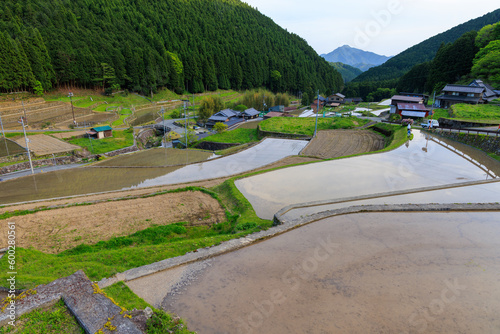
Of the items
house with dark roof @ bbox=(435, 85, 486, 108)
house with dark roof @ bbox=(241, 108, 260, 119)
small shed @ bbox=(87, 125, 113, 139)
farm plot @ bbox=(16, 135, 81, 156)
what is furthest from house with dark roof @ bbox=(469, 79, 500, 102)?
farm plot @ bbox=(16, 135, 81, 156)

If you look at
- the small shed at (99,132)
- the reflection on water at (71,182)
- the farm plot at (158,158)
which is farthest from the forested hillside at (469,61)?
the small shed at (99,132)

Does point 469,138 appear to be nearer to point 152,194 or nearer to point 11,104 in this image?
point 152,194

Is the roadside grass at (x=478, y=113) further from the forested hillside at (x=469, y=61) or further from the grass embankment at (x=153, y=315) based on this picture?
the grass embankment at (x=153, y=315)

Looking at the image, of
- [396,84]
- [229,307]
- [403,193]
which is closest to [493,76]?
[396,84]

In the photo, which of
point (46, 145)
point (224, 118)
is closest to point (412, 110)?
point (224, 118)

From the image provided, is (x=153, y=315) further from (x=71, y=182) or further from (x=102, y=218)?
(x=71, y=182)

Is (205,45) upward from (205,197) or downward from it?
upward

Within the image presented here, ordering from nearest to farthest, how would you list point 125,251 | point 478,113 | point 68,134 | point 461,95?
point 125,251 → point 68,134 → point 478,113 → point 461,95
